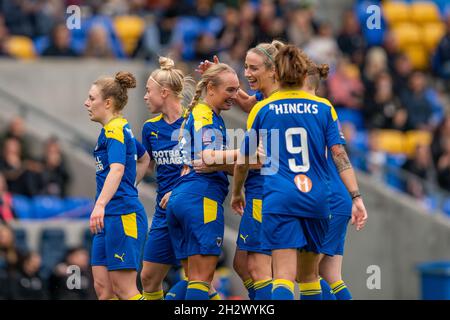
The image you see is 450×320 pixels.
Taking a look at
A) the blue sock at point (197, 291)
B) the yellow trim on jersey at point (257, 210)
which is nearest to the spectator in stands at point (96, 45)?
the yellow trim on jersey at point (257, 210)

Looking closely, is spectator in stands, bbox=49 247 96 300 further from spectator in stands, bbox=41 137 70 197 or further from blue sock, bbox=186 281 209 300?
blue sock, bbox=186 281 209 300

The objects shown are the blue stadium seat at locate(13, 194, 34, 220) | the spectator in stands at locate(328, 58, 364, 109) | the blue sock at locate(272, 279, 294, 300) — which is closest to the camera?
the blue sock at locate(272, 279, 294, 300)

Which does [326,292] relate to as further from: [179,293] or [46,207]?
[46,207]

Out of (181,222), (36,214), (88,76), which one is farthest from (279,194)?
(88,76)

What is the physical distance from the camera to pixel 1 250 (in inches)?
566

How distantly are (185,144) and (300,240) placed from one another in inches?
50.7

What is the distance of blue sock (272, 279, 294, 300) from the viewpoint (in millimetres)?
8984

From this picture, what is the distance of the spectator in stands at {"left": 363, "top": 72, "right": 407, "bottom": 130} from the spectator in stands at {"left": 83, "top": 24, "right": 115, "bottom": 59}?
4105mm

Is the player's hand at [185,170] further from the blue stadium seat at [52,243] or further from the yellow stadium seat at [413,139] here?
the yellow stadium seat at [413,139]

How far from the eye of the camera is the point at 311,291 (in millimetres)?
9484

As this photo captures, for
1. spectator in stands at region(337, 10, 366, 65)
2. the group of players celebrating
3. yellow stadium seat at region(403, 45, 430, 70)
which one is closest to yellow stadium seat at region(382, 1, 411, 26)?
yellow stadium seat at region(403, 45, 430, 70)

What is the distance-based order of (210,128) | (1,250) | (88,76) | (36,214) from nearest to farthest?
(210,128)
(1,250)
(36,214)
(88,76)

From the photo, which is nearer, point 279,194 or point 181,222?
point 279,194

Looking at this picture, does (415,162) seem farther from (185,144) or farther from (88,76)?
(185,144)
